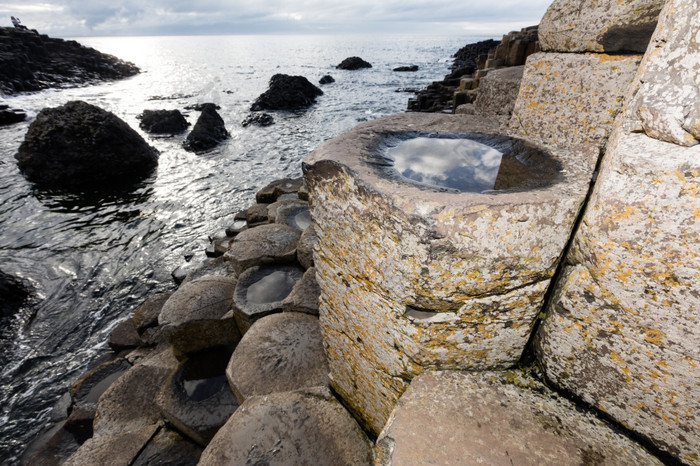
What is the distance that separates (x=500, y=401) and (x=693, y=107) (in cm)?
115

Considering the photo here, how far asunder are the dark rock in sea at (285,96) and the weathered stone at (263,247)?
2190cm

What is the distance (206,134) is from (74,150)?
210 inches

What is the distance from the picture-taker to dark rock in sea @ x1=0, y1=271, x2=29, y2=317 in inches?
237

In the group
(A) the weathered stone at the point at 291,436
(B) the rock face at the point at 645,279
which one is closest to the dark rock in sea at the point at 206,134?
(A) the weathered stone at the point at 291,436

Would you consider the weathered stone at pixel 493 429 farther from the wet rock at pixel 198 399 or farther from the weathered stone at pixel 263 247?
the weathered stone at pixel 263 247

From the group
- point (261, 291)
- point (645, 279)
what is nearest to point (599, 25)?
point (645, 279)

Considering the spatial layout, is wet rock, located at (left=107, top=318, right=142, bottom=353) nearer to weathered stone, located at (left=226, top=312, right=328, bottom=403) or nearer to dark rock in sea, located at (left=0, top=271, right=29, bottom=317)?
dark rock in sea, located at (left=0, top=271, right=29, bottom=317)

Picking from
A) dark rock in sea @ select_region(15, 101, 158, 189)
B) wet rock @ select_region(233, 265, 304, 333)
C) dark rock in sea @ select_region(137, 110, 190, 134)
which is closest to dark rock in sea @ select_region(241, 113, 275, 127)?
dark rock in sea @ select_region(137, 110, 190, 134)

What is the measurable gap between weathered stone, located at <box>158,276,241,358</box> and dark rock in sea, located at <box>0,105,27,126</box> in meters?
24.2

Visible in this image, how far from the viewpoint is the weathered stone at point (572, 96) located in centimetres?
150

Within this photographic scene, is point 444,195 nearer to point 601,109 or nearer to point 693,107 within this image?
point 693,107

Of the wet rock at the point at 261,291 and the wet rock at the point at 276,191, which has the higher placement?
the wet rock at the point at 261,291

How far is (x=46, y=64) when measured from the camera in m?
37.4

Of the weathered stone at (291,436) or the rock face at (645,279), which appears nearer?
the rock face at (645,279)
